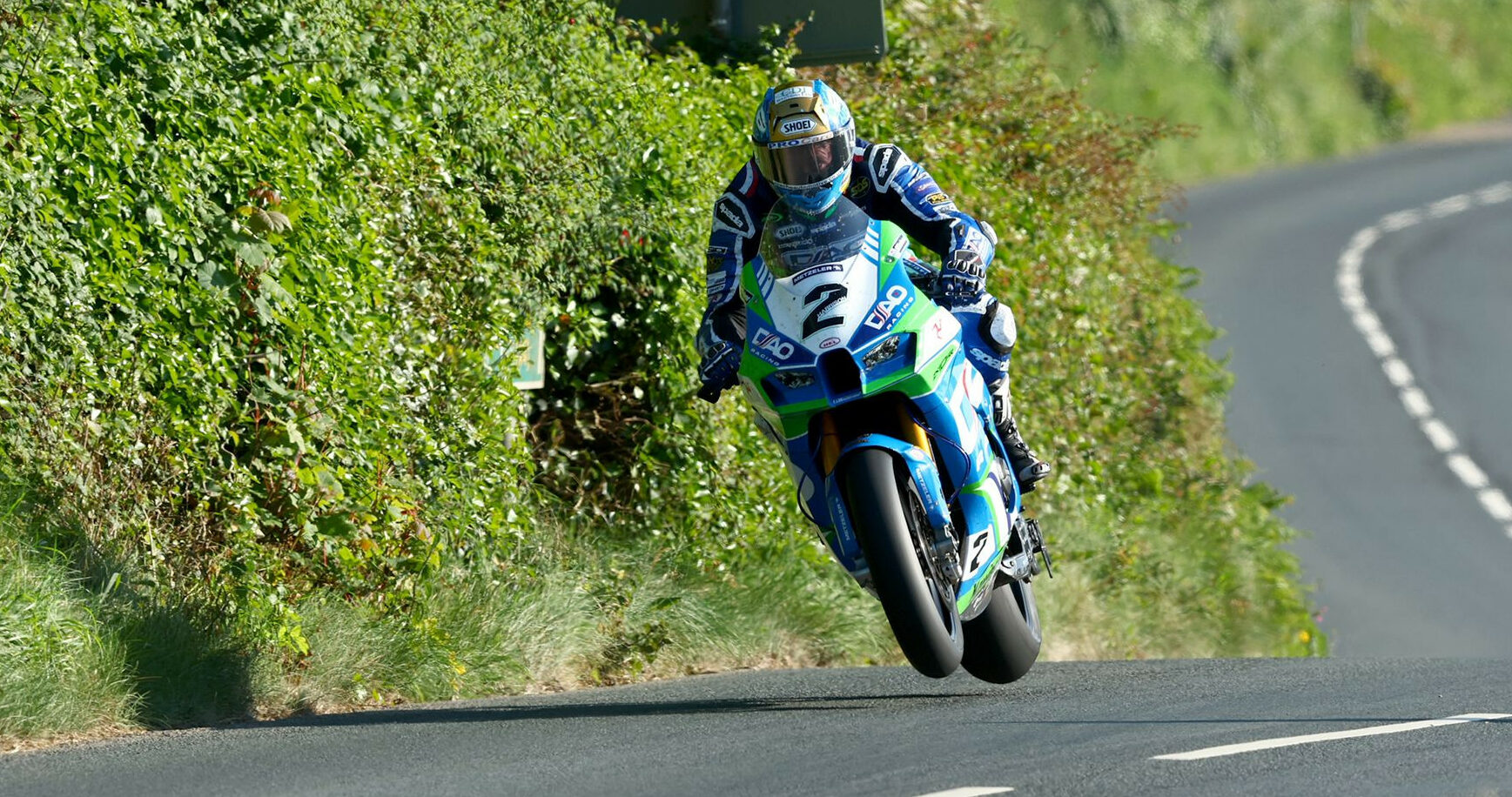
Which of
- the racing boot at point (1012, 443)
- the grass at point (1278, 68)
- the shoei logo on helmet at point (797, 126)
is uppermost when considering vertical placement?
the grass at point (1278, 68)

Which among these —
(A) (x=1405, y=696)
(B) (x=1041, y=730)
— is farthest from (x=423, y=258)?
(A) (x=1405, y=696)

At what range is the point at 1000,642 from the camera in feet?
25.7

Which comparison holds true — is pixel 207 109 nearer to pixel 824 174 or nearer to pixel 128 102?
pixel 128 102

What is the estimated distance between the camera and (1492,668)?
8.19m

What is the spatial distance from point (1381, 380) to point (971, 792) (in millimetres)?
20327

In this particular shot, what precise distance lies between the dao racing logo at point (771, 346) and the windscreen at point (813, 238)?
237 mm

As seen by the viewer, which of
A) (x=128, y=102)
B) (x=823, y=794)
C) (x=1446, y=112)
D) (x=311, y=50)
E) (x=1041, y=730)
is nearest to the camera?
(x=823, y=794)

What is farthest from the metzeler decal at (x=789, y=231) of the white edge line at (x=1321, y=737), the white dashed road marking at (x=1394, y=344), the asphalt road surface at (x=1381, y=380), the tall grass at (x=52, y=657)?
the white dashed road marking at (x=1394, y=344)

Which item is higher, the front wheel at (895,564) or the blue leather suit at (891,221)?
the blue leather suit at (891,221)

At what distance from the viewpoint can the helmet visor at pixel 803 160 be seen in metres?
7.25

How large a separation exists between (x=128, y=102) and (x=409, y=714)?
2316mm

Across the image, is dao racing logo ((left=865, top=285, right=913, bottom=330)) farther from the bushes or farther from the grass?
the grass

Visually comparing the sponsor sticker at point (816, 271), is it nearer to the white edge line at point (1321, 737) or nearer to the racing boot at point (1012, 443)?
the racing boot at point (1012, 443)

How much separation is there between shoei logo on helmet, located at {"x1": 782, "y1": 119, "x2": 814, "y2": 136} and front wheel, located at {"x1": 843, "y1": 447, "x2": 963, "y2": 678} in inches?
46.2
